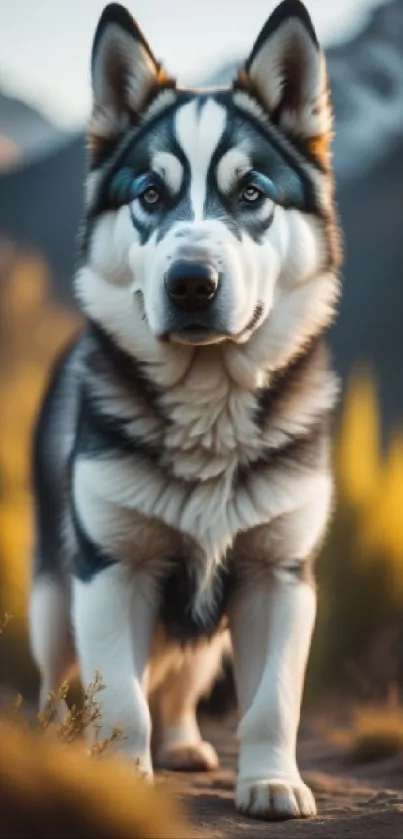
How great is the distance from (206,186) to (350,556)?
9.73ft

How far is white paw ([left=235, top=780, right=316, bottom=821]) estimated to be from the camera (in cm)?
350

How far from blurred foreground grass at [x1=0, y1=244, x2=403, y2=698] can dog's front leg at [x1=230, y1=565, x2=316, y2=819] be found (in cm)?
215

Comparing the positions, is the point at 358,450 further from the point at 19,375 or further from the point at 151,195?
the point at 151,195

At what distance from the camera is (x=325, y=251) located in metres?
3.87

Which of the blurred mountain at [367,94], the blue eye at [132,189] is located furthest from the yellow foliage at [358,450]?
the blue eye at [132,189]

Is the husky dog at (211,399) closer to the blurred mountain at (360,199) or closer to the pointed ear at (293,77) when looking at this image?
the pointed ear at (293,77)

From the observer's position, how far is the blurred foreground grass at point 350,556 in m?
5.96

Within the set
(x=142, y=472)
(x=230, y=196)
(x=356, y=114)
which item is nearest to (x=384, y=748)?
(x=142, y=472)

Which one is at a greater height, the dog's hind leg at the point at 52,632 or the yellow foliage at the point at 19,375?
the yellow foliage at the point at 19,375

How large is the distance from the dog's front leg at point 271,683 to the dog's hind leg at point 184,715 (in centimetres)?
57

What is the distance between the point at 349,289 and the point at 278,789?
3817mm

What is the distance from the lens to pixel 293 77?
152 inches

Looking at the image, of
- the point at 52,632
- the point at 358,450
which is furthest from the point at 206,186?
the point at 358,450

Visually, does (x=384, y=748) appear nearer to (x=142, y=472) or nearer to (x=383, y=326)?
(x=142, y=472)
